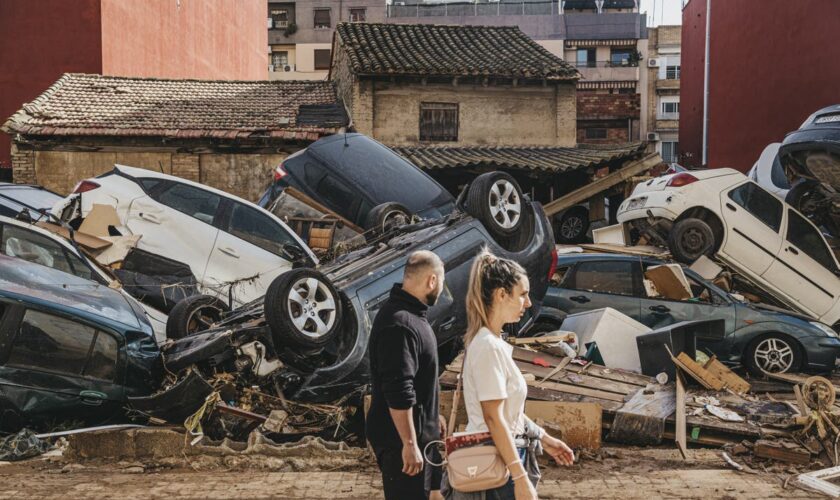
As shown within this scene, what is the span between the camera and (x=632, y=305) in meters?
11.3

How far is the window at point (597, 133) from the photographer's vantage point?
1610 inches

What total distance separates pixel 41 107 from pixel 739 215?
50.8 ft

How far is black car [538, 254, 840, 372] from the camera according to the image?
1098cm

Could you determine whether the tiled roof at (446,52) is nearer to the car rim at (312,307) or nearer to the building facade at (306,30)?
the car rim at (312,307)

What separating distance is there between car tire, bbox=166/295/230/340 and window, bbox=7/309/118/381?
1.05 m

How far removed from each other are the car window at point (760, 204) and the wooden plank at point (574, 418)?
297 inches

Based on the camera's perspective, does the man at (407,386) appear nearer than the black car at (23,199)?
Yes

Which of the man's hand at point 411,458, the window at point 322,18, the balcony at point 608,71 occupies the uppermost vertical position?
the window at point 322,18

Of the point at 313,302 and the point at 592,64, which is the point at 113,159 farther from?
the point at 592,64

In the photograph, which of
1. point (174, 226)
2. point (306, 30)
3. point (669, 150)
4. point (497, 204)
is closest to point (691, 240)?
point (497, 204)

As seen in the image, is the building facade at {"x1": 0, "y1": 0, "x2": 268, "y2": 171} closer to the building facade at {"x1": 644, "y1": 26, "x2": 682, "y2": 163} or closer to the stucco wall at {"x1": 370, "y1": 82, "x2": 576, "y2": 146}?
the stucco wall at {"x1": 370, "y1": 82, "x2": 576, "y2": 146}

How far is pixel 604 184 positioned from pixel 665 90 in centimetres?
3607

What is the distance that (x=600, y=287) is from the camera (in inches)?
452

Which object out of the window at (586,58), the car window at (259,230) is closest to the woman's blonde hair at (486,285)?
the car window at (259,230)
